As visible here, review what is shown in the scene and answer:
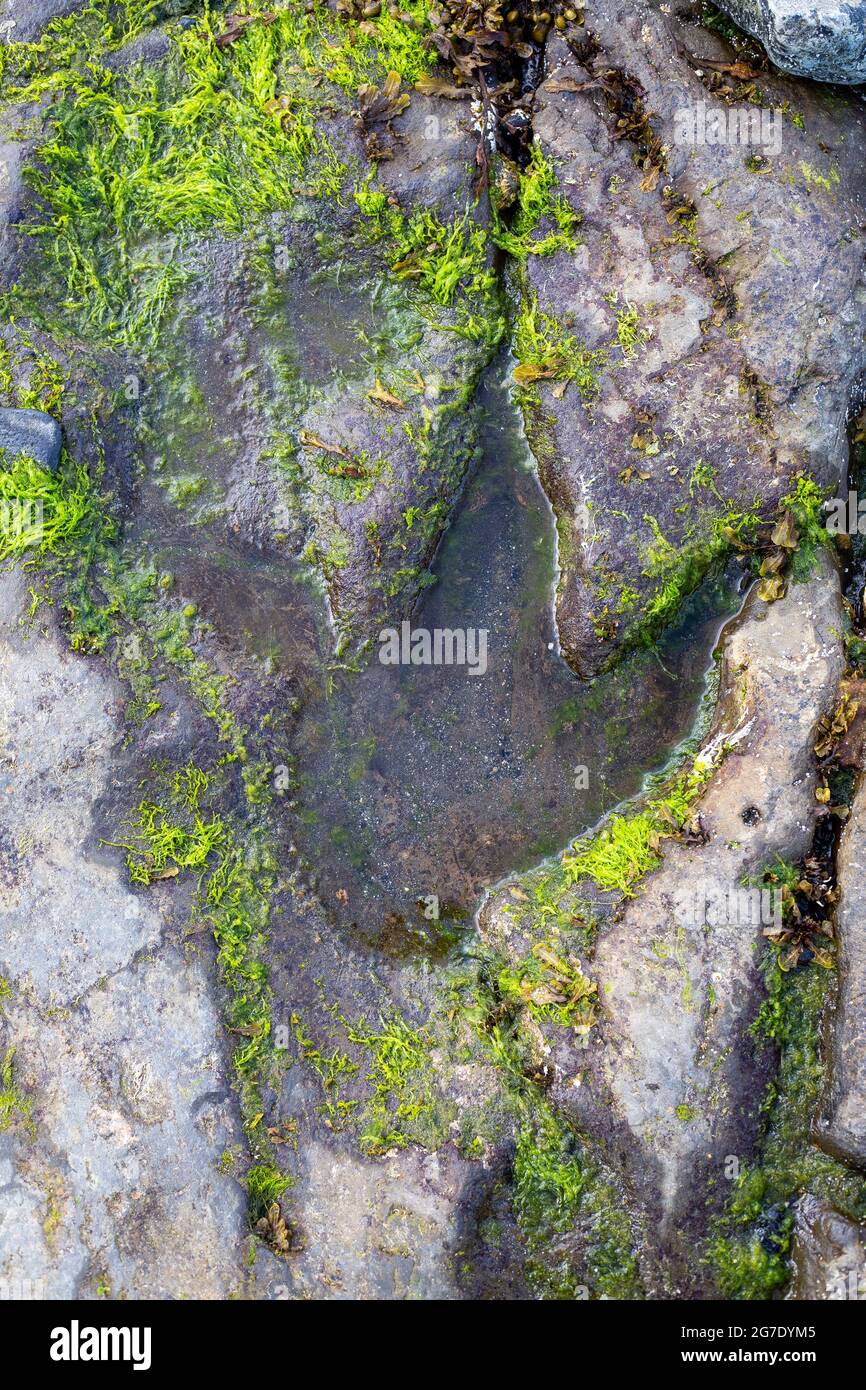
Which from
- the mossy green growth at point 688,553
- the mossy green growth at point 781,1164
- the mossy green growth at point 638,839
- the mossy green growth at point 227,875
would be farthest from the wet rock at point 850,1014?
the mossy green growth at point 227,875

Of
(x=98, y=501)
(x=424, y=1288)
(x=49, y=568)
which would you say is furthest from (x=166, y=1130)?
(x=98, y=501)

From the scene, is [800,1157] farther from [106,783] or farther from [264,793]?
[106,783]

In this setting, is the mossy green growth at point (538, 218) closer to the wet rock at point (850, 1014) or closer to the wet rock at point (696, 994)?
the wet rock at point (696, 994)

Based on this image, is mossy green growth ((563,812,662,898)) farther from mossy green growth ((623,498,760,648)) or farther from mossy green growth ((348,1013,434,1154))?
mossy green growth ((348,1013,434,1154))

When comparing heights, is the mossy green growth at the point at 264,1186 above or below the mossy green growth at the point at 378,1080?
below

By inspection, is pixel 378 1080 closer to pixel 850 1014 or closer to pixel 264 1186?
pixel 264 1186

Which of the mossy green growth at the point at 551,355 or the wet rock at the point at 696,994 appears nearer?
the wet rock at the point at 696,994

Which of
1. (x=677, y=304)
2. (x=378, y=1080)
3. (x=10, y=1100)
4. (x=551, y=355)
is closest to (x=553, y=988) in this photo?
(x=378, y=1080)
